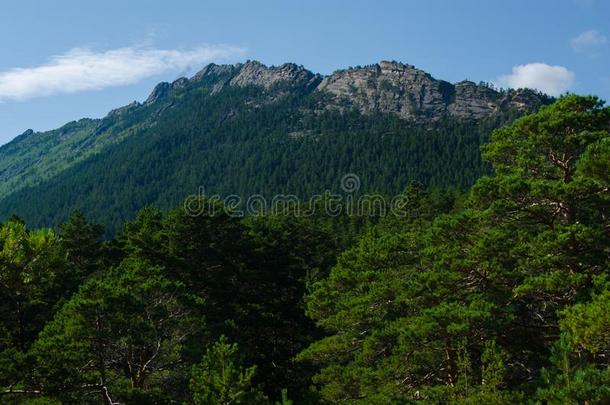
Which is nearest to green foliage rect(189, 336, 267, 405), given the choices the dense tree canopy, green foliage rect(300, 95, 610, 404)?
the dense tree canopy

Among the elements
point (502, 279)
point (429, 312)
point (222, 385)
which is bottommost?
point (222, 385)

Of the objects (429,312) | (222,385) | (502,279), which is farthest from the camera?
(502,279)

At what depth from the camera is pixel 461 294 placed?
20.7 m

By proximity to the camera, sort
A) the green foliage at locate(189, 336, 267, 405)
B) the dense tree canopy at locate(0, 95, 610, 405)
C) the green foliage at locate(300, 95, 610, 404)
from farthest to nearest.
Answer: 1. the green foliage at locate(300, 95, 610, 404)
2. the green foliage at locate(189, 336, 267, 405)
3. the dense tree canopy at locate(0, 95, 610, 405)

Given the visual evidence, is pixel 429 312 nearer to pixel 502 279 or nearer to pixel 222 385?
pixel 502 279

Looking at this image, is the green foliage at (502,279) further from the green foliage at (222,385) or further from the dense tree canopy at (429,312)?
the green foliage at (222,385)

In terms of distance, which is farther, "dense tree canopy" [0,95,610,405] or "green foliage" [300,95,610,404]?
"green foliage" [300,95,610,404]

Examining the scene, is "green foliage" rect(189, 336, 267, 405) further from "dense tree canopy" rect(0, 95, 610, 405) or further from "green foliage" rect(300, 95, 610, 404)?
"green foliage" rect(300, 95, 610, 404)

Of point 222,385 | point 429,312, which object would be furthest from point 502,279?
point 222,385

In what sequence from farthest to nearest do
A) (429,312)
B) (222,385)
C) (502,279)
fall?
(502,279) → (429,312) → (222,385)

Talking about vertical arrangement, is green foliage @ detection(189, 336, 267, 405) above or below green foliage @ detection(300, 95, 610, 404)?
below

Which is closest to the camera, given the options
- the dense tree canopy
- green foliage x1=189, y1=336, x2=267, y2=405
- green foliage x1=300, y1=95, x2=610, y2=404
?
the dense tree canopy

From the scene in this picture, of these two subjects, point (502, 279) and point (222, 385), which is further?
point (502, 279)

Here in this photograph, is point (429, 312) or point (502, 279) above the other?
point (502, 279)
